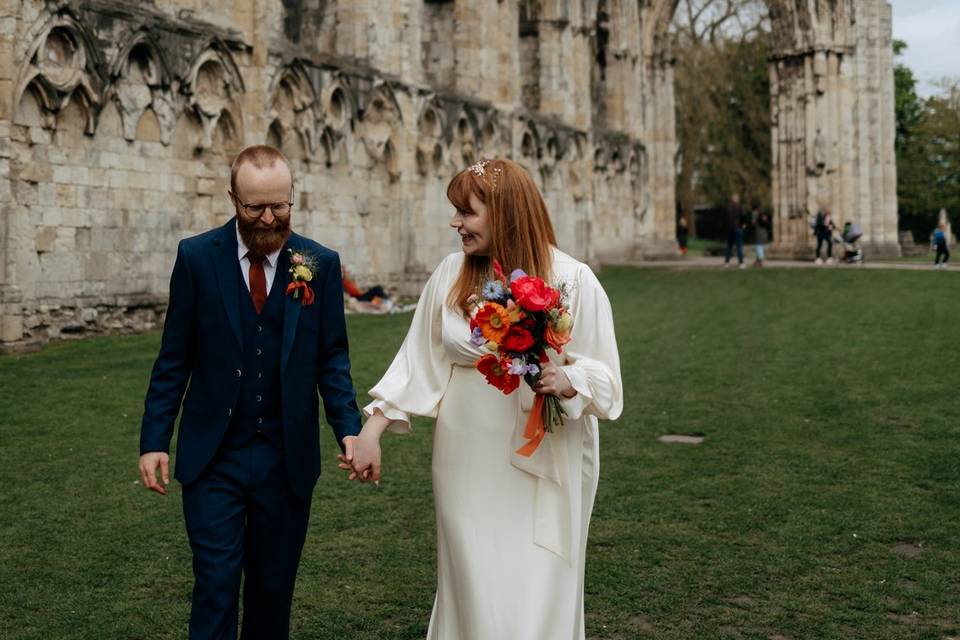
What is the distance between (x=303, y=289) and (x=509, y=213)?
0.71 meters

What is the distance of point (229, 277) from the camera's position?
158 inches

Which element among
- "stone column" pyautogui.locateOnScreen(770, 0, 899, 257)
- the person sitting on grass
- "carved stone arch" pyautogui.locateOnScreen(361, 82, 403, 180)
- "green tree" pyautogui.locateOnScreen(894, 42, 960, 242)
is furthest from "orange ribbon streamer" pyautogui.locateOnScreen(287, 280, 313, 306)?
"green tree" pyautogui.locateOnScreen(894, 42, 960, 242)

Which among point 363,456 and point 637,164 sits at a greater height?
point 637,164

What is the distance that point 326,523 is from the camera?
711 centimetres

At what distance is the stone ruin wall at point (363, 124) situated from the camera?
1525 cm

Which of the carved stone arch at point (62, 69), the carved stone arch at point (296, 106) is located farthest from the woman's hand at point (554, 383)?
the carved stone arch at point (296, 106)

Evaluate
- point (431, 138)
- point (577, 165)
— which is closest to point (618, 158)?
point (577, 165)

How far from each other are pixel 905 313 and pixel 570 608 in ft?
56.1

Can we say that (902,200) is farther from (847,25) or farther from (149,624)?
(149,624)

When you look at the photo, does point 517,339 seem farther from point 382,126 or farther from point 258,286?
point 382,126

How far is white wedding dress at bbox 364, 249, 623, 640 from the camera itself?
12.8 ft

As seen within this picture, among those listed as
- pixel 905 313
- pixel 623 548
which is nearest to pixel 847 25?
pixel 905 313

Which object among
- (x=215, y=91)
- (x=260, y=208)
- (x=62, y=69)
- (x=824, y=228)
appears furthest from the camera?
(x=824, y=228)

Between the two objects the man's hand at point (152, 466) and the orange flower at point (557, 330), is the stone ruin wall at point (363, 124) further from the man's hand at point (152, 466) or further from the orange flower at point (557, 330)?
the orange flower at point (557, 330)
